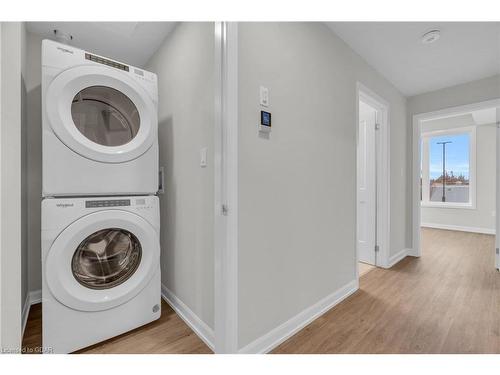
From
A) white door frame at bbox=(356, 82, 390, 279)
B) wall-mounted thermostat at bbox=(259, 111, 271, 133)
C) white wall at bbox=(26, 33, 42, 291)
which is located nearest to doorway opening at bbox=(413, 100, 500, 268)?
white door frame at bbox=(356, 82, 390, 279)

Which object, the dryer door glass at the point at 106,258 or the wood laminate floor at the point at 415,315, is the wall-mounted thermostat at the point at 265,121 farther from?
the wood laminate floor at the point at 415,315

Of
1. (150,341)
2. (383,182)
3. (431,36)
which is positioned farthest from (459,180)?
(150,341)

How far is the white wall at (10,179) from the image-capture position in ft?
2.55

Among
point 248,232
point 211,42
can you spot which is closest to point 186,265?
point 248,232

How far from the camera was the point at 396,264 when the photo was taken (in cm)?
297

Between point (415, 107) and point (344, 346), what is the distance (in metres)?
3.34

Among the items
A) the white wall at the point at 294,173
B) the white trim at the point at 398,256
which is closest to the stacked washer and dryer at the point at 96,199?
the white wall at the point at 294,173

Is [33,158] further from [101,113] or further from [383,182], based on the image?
[383,182]

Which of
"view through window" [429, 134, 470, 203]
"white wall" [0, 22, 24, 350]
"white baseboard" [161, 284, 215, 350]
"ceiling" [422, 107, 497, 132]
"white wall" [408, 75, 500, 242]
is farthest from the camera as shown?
"view through window" [429, 134, 470, 203]

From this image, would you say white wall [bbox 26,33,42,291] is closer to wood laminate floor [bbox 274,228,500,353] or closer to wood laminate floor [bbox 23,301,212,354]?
wood laminate floor [bbox 23,301,212,354]

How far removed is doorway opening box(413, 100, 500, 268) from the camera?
438 cm

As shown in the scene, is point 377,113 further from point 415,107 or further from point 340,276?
point 340,276

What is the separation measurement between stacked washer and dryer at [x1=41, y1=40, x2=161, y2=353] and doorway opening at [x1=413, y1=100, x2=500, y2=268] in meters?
4.32

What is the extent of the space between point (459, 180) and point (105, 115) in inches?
256
